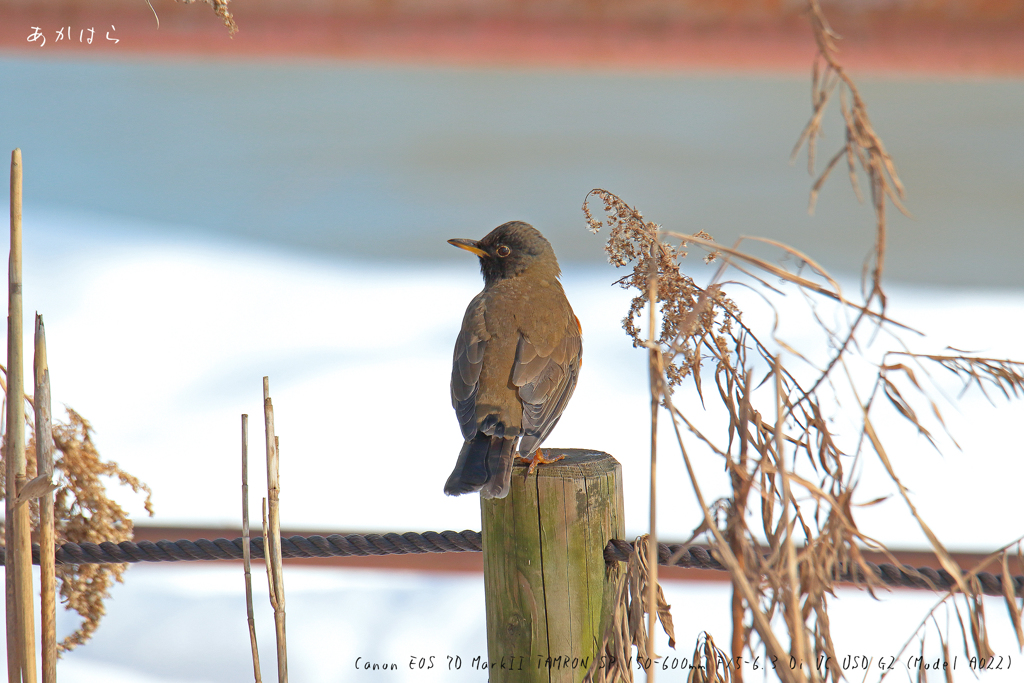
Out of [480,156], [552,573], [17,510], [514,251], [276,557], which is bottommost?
[552,573]

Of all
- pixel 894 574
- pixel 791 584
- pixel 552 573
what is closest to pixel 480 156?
pixel 552 573

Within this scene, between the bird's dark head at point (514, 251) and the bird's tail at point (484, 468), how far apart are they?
799 mm

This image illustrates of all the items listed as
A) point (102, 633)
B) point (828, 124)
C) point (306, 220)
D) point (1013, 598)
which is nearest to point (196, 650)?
point (102, 633)

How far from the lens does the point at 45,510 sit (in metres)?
1.36

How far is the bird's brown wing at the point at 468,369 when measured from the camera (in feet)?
7.66

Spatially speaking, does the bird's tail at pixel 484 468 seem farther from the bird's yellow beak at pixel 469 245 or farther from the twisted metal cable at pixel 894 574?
the bird's yellow beak at pixel 469 245

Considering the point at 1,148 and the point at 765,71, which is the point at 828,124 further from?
the point at 1,148

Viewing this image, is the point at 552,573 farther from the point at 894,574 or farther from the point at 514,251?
the point at 514,251

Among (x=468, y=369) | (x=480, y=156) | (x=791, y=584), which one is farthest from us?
(x=480, y=156)

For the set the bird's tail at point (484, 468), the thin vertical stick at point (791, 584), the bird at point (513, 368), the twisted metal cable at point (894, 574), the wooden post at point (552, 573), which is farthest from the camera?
the bird at point (513, 368)

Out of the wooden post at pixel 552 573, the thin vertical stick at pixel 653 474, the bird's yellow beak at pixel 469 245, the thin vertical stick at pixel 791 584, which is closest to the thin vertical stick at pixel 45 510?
the wooden post at pixel 552 573

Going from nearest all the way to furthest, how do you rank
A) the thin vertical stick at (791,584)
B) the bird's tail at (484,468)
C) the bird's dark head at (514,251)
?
the thin vertical stick at (791,584) < the bird's tail at (484,468) < the bird's dark head at (514,251)

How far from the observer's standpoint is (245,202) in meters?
4.95

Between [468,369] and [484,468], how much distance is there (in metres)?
0.48
